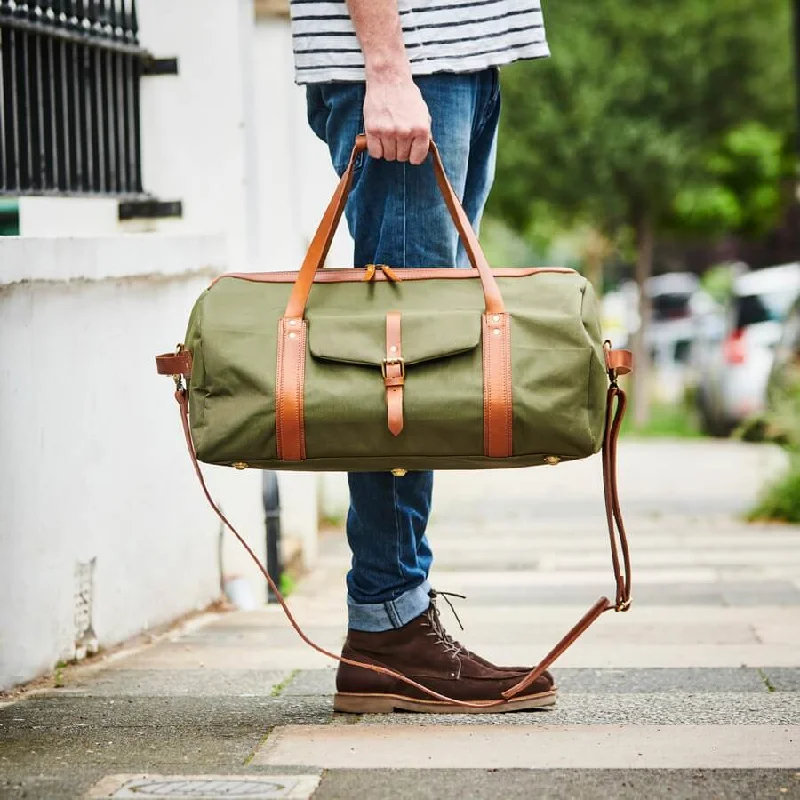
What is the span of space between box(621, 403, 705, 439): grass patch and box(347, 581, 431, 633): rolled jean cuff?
14249 millimetres

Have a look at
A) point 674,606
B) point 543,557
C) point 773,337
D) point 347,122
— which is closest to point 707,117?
point 773,337

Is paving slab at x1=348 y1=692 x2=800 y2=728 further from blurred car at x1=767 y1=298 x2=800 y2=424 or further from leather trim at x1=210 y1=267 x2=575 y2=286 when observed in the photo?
blurred car at x1=767 y1=298 x2=800 y2=424

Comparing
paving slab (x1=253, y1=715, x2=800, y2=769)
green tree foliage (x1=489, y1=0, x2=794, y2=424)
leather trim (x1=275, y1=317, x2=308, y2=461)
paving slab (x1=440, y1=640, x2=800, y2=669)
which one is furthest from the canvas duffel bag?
green tree foliage (x1=489, y1=0, x2=794, y2=424)

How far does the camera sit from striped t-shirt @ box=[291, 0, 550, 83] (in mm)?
2803

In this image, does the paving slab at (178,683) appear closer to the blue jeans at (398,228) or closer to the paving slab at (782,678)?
the blue jeans at (398,228)

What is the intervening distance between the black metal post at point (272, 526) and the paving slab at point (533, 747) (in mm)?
2294

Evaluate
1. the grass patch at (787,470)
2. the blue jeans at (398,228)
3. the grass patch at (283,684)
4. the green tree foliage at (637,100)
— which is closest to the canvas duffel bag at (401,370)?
the blue jeans at (398,228)

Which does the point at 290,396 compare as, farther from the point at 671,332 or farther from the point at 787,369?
the point at 671,332

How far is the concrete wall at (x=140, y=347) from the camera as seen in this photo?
132 inches

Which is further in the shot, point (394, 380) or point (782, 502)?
point (782, 502)

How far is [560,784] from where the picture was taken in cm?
239

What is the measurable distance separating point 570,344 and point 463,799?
0.82 metres

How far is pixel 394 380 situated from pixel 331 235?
34 cm

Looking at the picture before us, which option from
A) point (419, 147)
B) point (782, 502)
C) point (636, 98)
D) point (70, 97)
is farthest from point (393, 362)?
point (636, 98)
